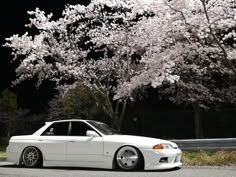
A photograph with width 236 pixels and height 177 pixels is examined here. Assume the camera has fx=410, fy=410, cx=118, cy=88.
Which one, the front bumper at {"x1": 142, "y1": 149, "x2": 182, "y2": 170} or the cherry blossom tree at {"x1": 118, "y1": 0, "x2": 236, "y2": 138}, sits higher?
the cherry blossom tree at {"x1": 118, "y1": 0, "x2": 236, "y2": 138}

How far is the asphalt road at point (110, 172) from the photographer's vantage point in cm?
862

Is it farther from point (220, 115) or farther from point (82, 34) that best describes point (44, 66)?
point (220, 115)

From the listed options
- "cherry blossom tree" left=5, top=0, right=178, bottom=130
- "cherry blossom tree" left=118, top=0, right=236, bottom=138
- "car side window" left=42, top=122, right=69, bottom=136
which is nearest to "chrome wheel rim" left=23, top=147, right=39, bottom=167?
"car side window" left=42, top=122, right=69, bottom=136

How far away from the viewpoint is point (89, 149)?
959 cm

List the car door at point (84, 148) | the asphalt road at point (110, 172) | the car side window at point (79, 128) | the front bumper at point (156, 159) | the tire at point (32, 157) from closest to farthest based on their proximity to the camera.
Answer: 1. the asphalt road at point (110, 172)
2. the front bumper at point (156, 159)
3. the car door at point (84, 148)
4. the car side window at point (79, 128)
5. the tire at point (32, 157)

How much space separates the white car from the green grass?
138 centimetres

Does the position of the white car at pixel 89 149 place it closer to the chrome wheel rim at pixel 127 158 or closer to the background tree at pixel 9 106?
the chrome wheel rim at pixel 127 158

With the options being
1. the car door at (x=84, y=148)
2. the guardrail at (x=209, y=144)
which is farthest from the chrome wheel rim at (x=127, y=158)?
the guardrail at (x=209, y=144)

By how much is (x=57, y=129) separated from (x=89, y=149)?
3.89ft

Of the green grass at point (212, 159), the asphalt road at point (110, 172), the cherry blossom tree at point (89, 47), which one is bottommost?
the asphalt road at point (110, 172)

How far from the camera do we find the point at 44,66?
19.9 metres

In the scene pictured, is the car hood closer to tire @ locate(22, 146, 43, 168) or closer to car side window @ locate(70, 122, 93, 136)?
car side window @ locate(70, 122, 93, 136)

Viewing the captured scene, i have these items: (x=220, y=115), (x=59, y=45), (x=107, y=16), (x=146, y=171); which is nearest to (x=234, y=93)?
(x=220, y=115)

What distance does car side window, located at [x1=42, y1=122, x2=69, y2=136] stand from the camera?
1021cm
